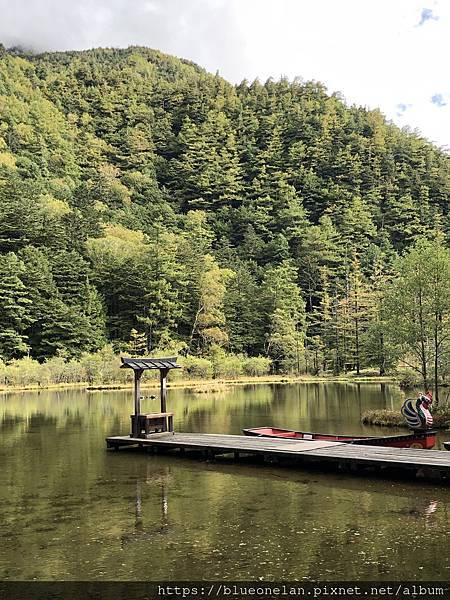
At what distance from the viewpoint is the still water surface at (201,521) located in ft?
24.0

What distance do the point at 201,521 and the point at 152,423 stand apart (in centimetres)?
808

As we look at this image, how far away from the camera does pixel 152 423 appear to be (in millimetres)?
17250

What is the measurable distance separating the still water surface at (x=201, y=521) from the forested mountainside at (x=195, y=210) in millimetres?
21441

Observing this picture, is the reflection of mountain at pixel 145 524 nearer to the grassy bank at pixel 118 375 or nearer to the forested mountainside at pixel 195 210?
the forested mountainside at pixel 195 210

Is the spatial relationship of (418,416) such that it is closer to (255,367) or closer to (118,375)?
(118,375)

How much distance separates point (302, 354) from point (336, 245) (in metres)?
28.1

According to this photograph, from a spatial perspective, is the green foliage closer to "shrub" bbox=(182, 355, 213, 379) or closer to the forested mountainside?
the forested mountainside

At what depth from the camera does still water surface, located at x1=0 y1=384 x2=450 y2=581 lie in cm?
732

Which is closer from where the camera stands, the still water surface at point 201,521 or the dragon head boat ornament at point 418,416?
the still water surface at point 201,521

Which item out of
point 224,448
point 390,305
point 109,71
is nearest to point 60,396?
point 390,305

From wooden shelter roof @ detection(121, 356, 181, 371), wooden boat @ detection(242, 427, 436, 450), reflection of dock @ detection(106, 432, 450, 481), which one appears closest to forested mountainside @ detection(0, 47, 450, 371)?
wooden boat @ detection(242, 427, 436, 450)

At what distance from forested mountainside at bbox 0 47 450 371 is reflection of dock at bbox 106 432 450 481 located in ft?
61.5

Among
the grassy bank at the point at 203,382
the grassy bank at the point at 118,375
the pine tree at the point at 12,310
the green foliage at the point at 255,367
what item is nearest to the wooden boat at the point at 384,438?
the grassy bank at the point at 203,382

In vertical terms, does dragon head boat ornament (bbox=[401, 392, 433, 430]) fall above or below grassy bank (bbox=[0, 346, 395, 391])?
below
